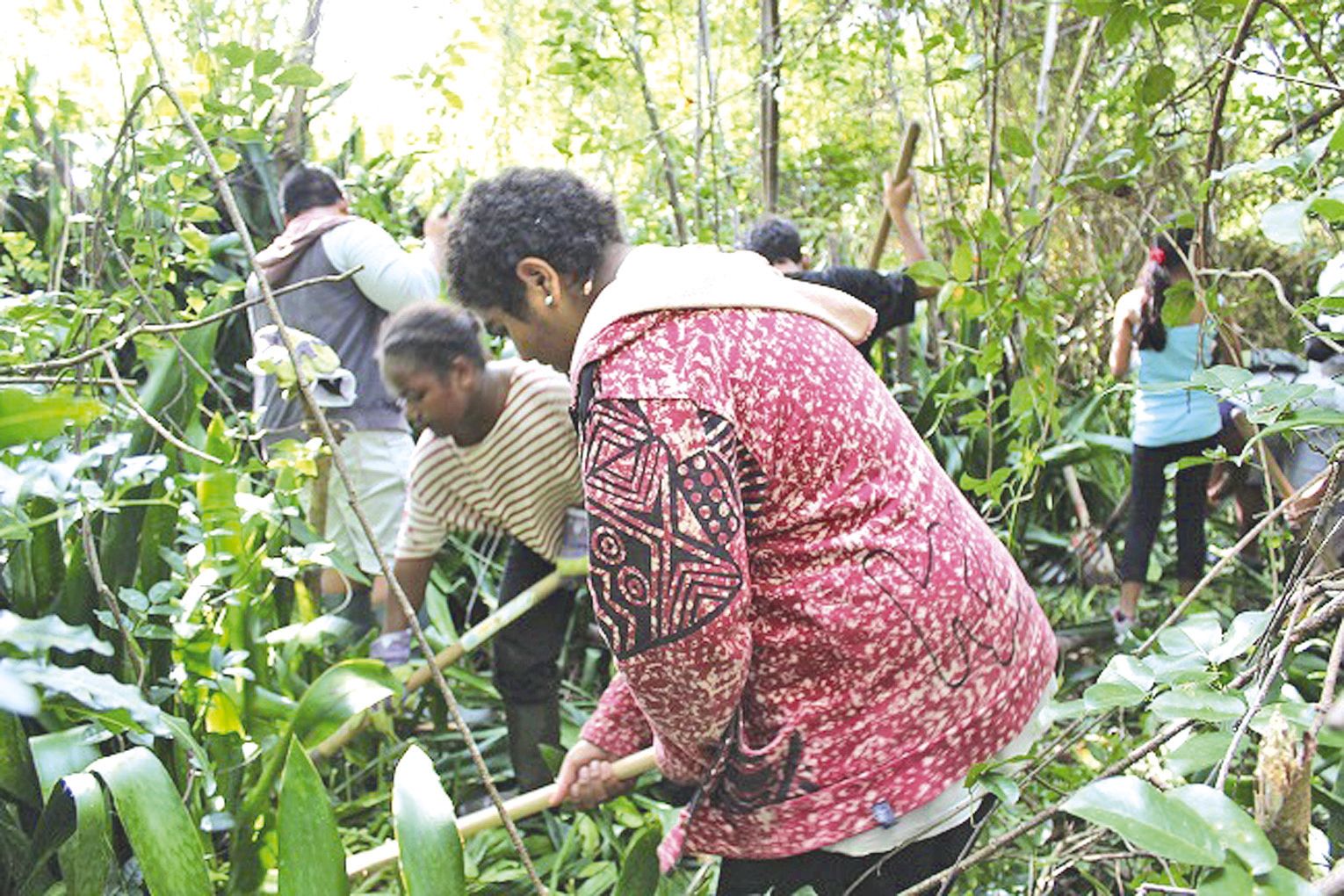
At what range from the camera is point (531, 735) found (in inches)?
121

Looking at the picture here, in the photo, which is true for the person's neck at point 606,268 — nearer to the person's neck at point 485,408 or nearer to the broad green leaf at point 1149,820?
the broad green leaf at point 1149,820

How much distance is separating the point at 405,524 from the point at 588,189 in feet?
4.81

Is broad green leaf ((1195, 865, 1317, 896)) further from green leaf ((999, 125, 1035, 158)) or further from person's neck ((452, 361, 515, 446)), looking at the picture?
person's neck ((452, 361, 515, 446))

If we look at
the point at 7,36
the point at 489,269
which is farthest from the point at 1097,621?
the point at 7,36

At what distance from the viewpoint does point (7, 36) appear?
14.4 feet

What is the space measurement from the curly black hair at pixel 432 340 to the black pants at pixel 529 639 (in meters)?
0.54

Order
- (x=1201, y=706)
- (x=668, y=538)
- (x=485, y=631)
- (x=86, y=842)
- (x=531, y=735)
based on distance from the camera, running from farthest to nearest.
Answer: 1. (x=531, y=735)
2. (x=485, y=631)
3. (x=86, y=842)
4. (x=668, y=538)
5. (x=1201, y=706)

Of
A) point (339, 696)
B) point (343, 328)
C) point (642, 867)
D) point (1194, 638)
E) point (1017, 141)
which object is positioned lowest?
point (642, 867)

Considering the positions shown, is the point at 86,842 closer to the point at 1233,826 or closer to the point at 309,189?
the point at 1233,826

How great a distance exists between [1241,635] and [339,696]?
1562 millimetres

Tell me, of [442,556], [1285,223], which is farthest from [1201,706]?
[442,556]

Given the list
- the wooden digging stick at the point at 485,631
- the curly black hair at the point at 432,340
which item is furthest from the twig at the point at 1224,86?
the wooden digging stick at the point at 485,631

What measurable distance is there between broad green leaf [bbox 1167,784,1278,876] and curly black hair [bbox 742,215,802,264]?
2913mm

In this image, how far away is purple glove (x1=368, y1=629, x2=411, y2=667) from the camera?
9.71 ft
